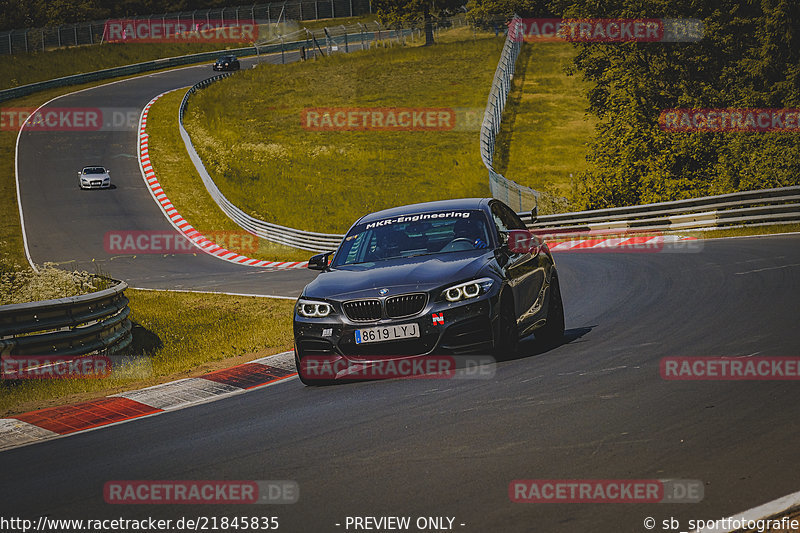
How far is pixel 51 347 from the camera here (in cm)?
1207

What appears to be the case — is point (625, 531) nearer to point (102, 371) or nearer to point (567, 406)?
point (567, 406)

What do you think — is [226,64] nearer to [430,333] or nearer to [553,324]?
[553,324]

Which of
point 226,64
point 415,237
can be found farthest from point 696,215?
point 226,64

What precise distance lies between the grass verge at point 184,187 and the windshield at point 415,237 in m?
23.8

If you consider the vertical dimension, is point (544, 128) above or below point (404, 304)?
below

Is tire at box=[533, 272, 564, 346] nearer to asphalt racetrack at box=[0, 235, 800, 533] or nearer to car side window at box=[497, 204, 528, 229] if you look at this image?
asphalt racetrack at box=[0, 235, 800, 533]

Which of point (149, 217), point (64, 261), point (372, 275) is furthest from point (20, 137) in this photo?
point (372, 275)

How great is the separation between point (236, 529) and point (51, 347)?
8000 millimetres

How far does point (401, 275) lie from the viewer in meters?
8.76

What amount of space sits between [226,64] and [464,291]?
7587 cm

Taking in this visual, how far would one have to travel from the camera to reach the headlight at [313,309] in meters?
8.66

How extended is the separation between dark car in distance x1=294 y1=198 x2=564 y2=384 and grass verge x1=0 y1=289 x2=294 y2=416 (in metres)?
2.62

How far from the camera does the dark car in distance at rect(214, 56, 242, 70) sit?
265 ft

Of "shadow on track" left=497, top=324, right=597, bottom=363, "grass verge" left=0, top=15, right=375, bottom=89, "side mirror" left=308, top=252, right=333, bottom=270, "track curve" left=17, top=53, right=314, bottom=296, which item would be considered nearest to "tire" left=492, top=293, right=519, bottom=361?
"shadow on track" left=497, top=324, right=597, bottom=363
